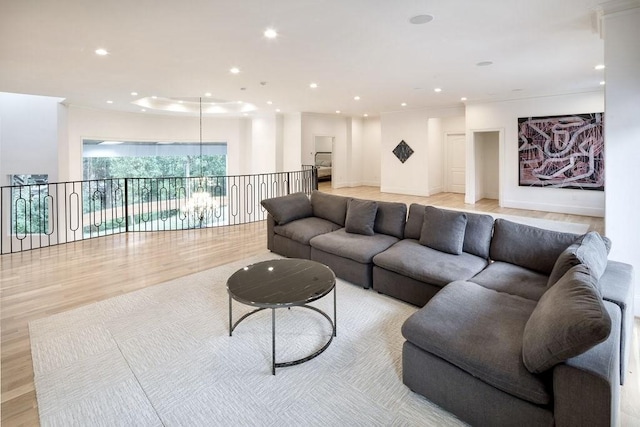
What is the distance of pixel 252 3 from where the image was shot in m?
3.11

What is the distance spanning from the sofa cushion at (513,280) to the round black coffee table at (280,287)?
4.28ft

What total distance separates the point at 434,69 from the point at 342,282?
12.8 ft

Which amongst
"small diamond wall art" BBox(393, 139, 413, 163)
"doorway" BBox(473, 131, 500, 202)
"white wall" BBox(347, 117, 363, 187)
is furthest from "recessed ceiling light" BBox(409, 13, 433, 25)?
"white wall" BBox(347, 117, 363, 187)

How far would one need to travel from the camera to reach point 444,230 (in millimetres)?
3512

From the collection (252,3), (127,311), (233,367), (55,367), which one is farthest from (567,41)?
(55,367)

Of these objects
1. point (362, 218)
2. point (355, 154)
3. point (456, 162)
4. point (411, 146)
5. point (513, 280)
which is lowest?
point (513, 280)

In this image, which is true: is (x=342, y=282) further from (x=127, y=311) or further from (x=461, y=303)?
(x=127, y=311)

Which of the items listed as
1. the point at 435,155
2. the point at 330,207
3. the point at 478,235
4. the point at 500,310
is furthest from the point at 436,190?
the point at 500,310

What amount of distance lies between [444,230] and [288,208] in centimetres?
228

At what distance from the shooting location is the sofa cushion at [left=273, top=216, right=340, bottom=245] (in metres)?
4.42

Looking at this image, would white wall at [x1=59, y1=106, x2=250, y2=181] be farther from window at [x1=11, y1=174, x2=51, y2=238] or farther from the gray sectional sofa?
the gray sectional sofa

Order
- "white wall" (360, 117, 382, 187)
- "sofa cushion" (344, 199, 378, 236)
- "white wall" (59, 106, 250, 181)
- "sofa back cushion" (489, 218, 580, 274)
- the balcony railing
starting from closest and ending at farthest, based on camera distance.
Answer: "sofa back cushion" (489, 218, 580, 274), "sofa cushion" (344, 199, 378, 236), the balcony railing, "white wall" (59, 106, 250, 181), "white wall" (360, 117, 382, 187)

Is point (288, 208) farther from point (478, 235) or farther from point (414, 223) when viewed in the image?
point (478, 235)

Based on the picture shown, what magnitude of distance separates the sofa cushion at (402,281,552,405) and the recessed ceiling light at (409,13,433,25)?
8.87ft
